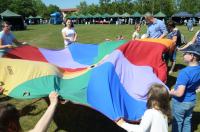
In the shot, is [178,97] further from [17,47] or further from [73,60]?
[17,47]

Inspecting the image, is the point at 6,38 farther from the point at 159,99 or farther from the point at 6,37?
the point at 159,99

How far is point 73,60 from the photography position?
7.99 metres

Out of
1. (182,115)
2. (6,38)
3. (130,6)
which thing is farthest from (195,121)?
(130,6)

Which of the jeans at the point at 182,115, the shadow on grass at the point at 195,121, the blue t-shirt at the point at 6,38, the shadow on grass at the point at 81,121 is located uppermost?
the blue t-shirt at the point at 6,38

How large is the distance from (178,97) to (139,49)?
2538 mm

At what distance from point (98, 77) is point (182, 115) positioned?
1.41m

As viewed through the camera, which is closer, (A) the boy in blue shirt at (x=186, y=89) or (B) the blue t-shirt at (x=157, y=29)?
(A) the boy in blue shirt at (x=186, y=89)

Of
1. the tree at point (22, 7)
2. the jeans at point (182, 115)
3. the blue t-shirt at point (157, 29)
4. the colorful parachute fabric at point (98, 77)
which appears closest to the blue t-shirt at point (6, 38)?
the colorful parachute fabric at point (98, 77)

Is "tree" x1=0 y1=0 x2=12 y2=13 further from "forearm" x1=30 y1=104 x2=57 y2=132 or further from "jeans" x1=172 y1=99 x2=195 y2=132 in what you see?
"forearm" x1=30 y1=104 x2=57 y2=132

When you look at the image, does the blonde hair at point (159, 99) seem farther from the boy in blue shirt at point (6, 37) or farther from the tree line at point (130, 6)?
the tree line at point (130, 6)

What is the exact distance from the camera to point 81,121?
693 cm

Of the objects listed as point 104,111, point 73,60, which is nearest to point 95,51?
point 73,60

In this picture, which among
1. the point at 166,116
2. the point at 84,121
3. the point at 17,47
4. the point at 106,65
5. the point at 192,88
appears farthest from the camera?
the point at 17,47

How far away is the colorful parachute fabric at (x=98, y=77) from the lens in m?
5.25
